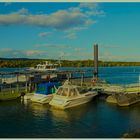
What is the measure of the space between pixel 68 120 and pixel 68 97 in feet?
21.6

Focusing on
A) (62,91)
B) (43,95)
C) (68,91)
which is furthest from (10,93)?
(68,91)

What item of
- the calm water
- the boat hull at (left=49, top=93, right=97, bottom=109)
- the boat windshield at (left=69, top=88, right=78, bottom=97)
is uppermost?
the boat windshield at (left=69, top=88, right=78, bottom=97)

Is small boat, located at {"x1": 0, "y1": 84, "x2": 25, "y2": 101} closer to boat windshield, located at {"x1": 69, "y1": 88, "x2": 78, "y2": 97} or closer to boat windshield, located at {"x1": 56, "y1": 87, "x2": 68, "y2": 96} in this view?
boat windshield, located at {"x1": 56, "y1": 87, "x2": 68, "y2": 96}

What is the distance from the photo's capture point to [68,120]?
30.2 metres

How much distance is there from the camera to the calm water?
83.1 feet

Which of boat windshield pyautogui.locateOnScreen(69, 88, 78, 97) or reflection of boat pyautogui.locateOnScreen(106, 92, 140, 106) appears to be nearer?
reflection of boat pyautogui.locateOnScreen(106, 92, 140, 106)

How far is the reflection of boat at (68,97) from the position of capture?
3611 cm

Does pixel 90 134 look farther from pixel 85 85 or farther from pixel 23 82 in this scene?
pixel 23 82

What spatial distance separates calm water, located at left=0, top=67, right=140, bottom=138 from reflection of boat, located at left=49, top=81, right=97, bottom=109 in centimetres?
79

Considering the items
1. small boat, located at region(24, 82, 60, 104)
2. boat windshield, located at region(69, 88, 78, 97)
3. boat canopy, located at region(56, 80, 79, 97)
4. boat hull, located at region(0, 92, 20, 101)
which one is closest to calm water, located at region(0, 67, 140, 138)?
small boat, located at region(24, 82, 60, 104)

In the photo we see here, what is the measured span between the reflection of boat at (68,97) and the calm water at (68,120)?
0.79 meters

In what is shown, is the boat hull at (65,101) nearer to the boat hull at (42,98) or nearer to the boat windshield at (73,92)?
the boat windshield at (73,92)

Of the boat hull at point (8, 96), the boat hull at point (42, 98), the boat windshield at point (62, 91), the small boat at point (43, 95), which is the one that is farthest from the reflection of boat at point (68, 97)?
the boat hull at point (8, 96)

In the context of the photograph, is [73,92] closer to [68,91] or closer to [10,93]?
[68,91]
